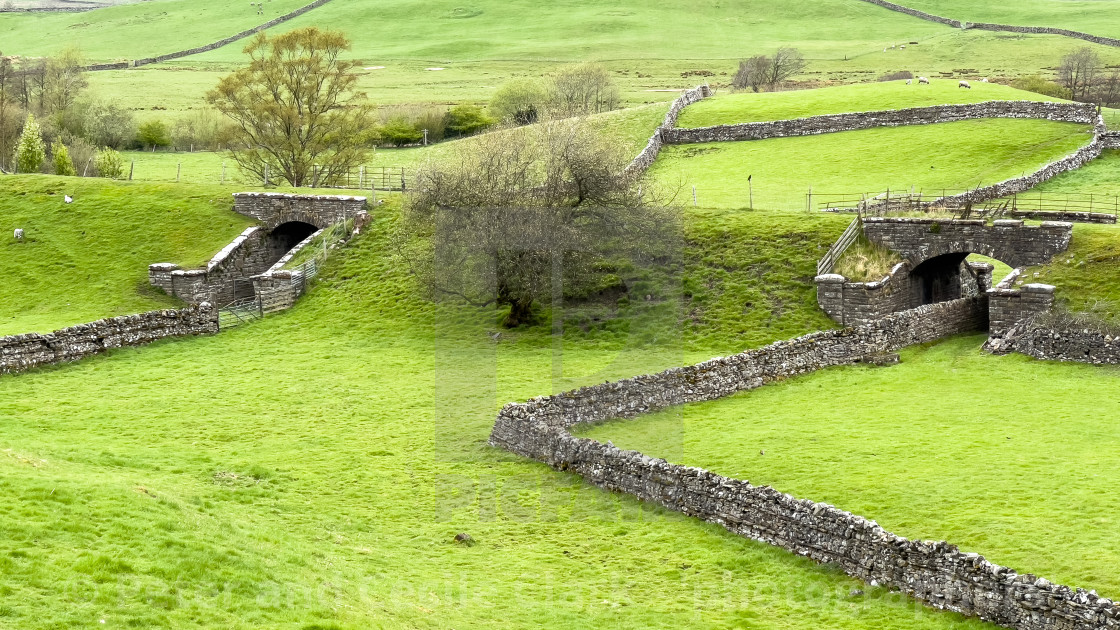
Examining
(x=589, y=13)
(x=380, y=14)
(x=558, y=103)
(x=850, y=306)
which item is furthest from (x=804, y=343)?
(x=380, y=14)

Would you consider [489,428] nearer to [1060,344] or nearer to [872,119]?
[1060,344]

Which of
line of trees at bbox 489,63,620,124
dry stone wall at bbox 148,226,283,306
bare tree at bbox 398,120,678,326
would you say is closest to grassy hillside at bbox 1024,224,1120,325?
bare tree at bbox 398,120,678,326

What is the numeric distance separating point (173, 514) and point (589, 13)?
6962 inches

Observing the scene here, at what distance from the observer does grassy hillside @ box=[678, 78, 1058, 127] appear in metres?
76.9

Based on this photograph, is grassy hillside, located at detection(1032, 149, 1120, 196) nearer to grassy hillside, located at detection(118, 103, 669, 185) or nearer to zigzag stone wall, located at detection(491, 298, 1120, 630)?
zigzag stone wall, located at detection(491, 298, 1120, 630)

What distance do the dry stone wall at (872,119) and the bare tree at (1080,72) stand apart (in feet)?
94.0

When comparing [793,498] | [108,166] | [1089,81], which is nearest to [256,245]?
[108,166]

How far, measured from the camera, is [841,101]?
261 ft

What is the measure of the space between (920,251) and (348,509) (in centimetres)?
2837

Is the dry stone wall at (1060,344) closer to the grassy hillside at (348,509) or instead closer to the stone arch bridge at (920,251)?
the stone arch bridge at (920,251)

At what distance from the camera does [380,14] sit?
19712 cm

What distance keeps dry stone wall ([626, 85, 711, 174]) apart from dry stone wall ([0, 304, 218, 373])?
2758 cm

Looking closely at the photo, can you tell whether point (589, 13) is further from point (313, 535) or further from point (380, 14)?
point (313, 535)

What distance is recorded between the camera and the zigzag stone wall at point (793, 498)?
58.4 feet
